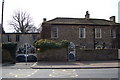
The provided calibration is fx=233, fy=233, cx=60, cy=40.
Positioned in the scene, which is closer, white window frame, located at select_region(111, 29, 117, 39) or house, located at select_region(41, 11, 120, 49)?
house, located at select_region(41, 11, 120, 49)

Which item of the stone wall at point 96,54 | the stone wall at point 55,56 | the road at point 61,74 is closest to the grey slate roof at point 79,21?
→ the stone wall at point 96,54

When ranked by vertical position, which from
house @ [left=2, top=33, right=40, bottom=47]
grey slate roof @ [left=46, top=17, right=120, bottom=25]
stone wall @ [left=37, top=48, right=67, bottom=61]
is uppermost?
grey slate roof @ [left=46, top=17, right=120, bottom=25]

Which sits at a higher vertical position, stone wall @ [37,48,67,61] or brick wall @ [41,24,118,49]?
brick wall @ [41,24,118,49]

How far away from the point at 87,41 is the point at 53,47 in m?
10.6

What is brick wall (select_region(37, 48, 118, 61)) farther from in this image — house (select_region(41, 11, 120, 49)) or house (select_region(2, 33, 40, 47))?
house (select_region(2, 33, 40, 47))

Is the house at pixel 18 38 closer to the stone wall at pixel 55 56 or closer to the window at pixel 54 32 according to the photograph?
the window at pixel 54 32

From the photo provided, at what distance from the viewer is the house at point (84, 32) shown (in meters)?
43.1

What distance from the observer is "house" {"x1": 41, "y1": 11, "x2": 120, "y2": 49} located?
43062 mm

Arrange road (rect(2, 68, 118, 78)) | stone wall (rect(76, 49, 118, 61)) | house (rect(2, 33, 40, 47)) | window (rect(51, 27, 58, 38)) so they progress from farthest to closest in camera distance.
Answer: house (rect(2, 33, 40, 47)) < window (rect(51, 27, 58, 38)) < stone wall (rect(76, 49, 118, 61)) < road (rect(2, 68, 118, 78))

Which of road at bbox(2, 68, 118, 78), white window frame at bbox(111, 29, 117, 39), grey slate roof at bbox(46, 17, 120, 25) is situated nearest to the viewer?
road at bbox(2, 68, 118, 78)

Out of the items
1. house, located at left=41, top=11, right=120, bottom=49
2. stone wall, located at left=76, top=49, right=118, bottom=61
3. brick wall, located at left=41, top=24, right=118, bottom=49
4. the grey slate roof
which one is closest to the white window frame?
house, located at left=41, top=11, right=120, bottom=49

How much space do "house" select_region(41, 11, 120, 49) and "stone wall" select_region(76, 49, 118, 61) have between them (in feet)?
23.1

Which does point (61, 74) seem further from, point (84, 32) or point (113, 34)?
point (113, 34)

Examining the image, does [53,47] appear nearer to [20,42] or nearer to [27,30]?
[20,42]
